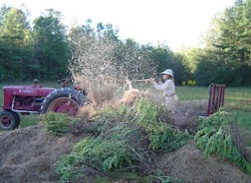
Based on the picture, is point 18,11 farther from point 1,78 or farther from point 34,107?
point 34,107

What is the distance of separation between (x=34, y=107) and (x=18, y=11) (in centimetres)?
4629

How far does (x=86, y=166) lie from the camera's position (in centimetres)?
519

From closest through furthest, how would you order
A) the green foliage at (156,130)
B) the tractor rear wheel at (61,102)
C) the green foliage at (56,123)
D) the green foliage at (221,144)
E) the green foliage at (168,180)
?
the green foliage at (168,180), the green foliage at (221,144), the green foliage at (156,130), the green foliage at (56,123), the tractor rear wheel at (61,102)

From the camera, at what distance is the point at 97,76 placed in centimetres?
784

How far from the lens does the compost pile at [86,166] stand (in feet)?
16.1

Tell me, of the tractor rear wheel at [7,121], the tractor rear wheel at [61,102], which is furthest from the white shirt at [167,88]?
the tractor rear wheel at [7,121]

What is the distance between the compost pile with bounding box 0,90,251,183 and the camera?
4.91 metres

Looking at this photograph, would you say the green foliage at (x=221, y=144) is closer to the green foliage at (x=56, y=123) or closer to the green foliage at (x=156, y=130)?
the green foliage at (x=156, y=130)

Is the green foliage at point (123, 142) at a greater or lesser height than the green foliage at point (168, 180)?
greater

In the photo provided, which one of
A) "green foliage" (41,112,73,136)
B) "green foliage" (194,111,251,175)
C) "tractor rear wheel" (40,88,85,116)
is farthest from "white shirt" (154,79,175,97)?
"green foliage" (194,111,251,175)

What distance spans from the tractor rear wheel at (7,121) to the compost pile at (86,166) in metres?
2.93

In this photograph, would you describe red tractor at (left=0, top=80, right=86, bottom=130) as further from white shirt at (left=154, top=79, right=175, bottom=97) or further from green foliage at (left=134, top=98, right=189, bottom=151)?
green foliage at (left=134, top=98, right=189, bottom=151)

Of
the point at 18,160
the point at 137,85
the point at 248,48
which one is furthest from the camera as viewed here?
the point at 248,48

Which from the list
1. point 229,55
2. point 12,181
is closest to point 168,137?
point 12,181
